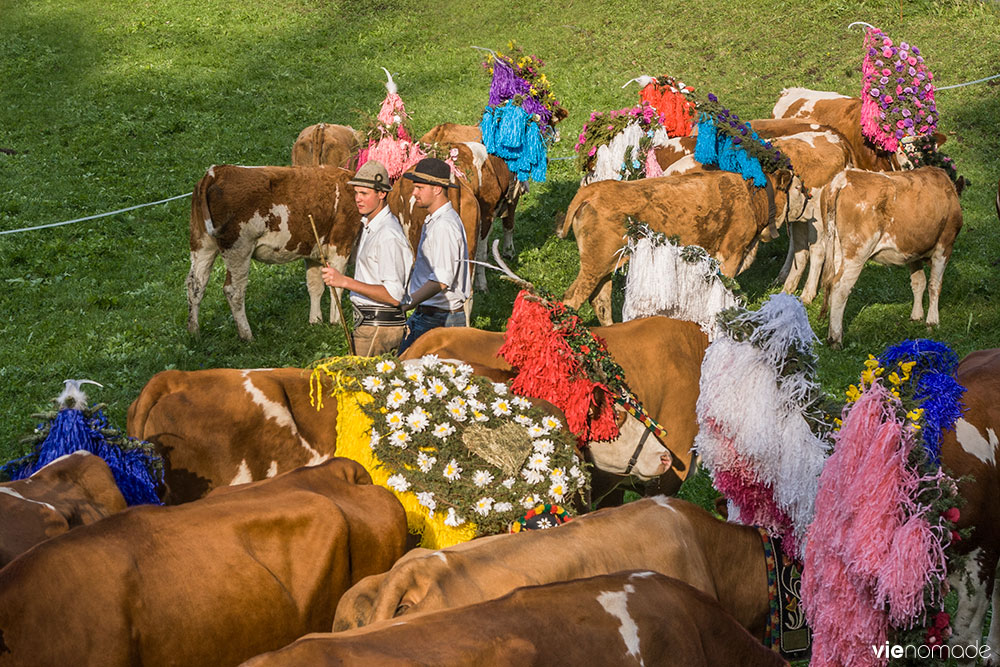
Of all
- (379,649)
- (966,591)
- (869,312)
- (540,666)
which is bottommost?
(869,312)

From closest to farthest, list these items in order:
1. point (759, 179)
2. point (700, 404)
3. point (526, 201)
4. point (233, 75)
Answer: point (700, 404) → point (759, 179) → point (526, 201) → point (233, 75)

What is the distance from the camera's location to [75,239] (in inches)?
547

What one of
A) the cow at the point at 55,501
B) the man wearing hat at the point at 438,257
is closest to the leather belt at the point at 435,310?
the man wearing hat at the point at 438,257

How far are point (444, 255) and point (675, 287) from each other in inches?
70.3

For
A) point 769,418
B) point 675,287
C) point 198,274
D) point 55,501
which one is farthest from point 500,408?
point 198,274

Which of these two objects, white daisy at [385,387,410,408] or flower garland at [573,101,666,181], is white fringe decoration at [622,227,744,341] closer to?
white daisy at [385,387,410,408]

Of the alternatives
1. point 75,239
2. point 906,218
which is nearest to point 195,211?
point 75,239

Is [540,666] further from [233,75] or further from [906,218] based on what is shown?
[233,75]

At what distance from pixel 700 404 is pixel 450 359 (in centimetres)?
159

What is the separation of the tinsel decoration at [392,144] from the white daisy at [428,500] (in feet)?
23.3

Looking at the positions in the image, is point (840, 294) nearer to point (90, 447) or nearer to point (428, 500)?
point (428, 500)

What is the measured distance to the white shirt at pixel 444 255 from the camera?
7.27m

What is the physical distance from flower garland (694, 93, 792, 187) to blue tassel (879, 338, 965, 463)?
620 centimetres

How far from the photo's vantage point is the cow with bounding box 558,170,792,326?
9922 millimetres
